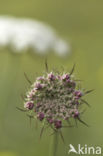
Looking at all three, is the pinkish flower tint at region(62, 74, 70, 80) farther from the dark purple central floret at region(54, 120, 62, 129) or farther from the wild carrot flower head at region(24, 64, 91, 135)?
the dark purple central floret at region(54, 120, 62, 129)

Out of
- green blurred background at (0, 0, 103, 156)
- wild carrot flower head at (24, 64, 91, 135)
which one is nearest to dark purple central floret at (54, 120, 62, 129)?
wild carrot flower head at (24, 64, 91, 135)

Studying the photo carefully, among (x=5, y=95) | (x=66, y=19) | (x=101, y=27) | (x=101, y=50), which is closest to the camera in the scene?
(x=5, y=95)

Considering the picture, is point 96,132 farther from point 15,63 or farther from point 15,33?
point 15,33

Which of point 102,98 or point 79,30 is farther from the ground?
point 79,30

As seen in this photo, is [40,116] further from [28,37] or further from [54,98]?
[28,37]

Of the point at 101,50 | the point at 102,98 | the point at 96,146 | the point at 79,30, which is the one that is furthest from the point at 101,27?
the point at 96,146

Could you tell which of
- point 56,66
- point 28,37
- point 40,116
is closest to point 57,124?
point 40,116
